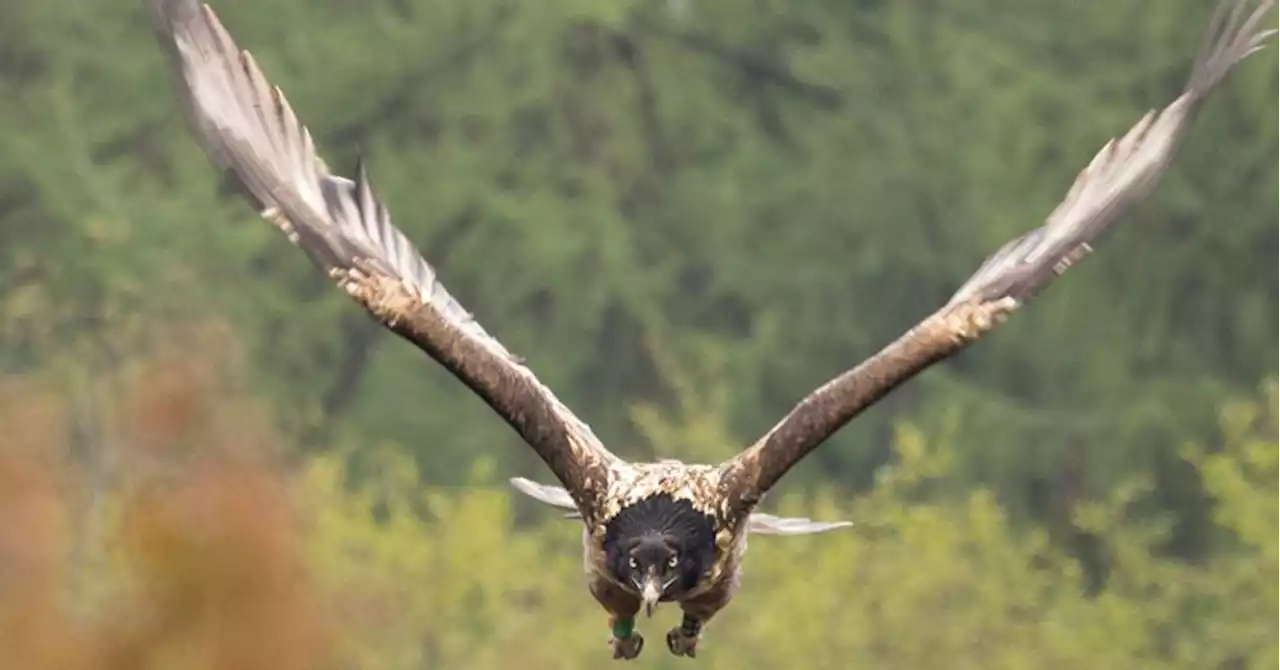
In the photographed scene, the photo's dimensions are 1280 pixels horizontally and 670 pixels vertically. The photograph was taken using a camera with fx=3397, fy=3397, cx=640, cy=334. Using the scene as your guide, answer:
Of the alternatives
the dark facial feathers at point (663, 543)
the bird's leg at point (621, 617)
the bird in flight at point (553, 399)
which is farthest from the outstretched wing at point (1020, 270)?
the bird's leg at point (621, 617)

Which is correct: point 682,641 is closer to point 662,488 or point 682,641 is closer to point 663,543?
point 662,488

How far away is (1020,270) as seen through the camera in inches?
394

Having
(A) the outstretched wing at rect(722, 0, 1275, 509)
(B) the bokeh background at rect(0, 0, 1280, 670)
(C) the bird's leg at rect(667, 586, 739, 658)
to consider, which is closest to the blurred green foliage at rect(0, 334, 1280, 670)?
(B) the bokeh background at rect(0, 0, 1280, 670)

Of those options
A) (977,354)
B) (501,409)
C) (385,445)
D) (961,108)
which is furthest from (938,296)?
(501,409)

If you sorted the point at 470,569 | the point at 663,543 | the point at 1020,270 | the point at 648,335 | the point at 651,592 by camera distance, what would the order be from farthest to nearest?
the point at 648,335 < the point at 470,569 < the point at 1020,270 < the point at 663,543 < the point at 651,592

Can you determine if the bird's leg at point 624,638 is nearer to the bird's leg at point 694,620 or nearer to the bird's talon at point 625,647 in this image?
the bird's talon at point 625,647

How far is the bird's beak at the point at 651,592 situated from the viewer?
9.57 m

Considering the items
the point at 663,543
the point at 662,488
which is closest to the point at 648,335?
the point at 662,488

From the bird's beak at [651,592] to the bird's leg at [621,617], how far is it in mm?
489

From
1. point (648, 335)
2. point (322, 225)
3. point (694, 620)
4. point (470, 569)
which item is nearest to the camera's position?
point (322, 225)

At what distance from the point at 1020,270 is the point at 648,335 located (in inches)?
839

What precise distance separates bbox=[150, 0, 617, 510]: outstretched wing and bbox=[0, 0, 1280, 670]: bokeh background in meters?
9.00

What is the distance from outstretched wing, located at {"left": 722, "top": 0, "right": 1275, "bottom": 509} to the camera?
31.9 feet

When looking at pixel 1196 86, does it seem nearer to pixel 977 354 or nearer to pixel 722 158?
pixel 977 354
